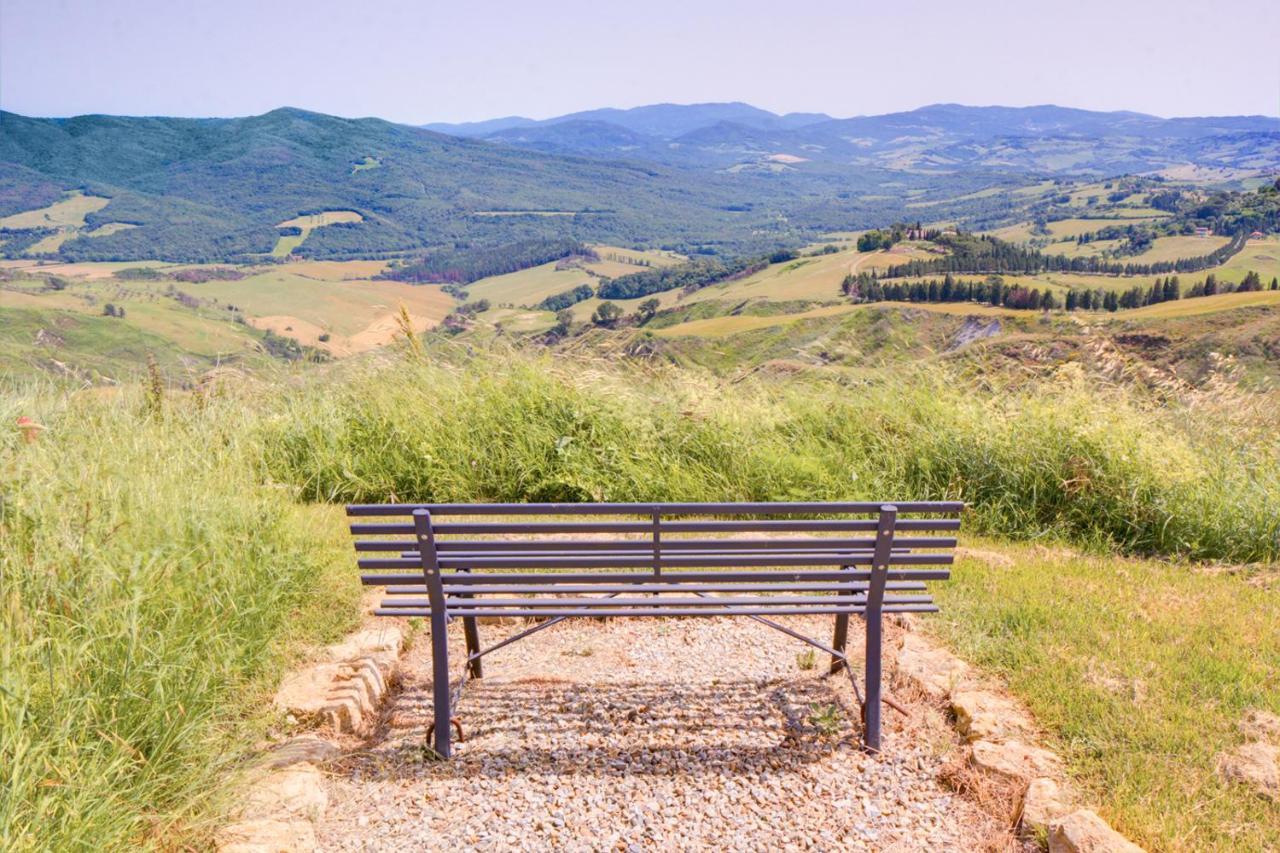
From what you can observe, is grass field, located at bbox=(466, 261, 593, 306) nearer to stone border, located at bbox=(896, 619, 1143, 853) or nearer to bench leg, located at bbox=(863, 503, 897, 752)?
stone border, located at bbox=(896, 619, 1143, 853)

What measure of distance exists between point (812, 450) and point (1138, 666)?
9.79 feet

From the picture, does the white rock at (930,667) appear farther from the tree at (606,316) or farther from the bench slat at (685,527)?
the tree at (606,316)

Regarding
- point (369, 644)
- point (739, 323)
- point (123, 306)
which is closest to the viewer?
point (369, 644)

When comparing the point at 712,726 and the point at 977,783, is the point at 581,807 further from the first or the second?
the point at 977,783

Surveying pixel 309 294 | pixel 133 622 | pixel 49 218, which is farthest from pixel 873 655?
pixel 49 218

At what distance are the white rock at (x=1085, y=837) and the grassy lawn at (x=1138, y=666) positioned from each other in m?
0.12

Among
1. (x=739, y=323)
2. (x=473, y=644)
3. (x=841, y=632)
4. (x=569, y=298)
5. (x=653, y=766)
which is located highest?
(x=841, y=632)

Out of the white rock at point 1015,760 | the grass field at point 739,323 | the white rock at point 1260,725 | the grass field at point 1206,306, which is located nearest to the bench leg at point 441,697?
the white rock at point 1015,760

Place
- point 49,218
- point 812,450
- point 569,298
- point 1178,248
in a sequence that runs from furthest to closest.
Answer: point 49,218
point 569,298
point 1178,248
point 812,450

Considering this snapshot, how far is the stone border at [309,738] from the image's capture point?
238 cm

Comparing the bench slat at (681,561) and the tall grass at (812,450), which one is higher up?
the bench slat at (681,561)

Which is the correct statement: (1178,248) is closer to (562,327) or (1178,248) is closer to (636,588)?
(562,327)

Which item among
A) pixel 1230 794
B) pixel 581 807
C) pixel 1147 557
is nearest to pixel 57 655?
pixel 581 807

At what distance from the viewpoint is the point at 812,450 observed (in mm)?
6078
